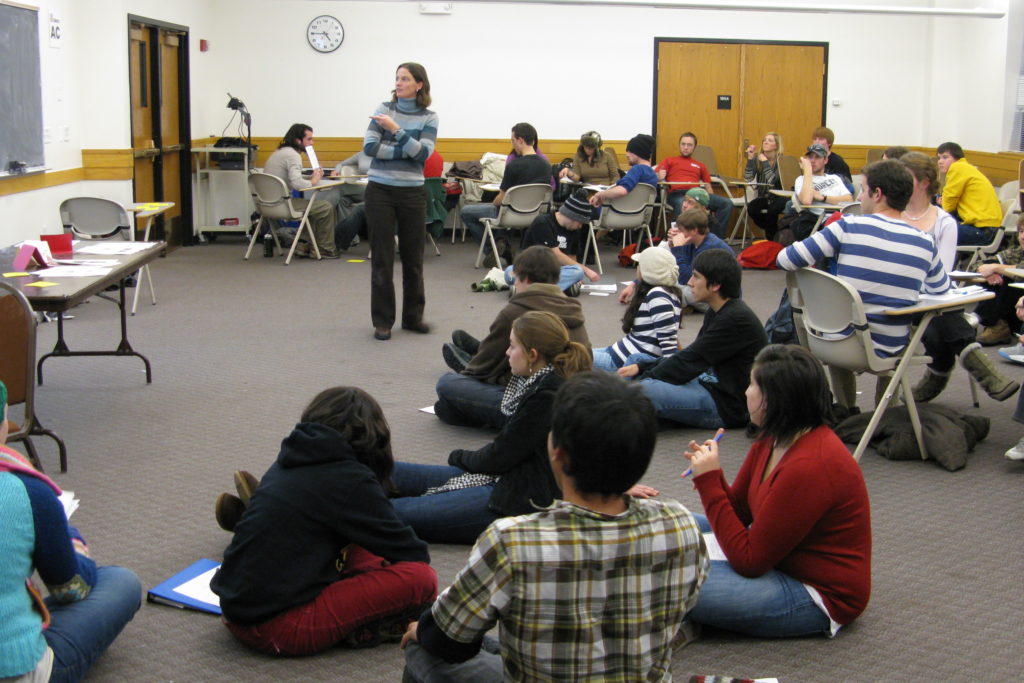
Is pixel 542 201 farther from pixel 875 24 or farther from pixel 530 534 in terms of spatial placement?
pixel 530 534

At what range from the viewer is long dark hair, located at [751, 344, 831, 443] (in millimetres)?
2684

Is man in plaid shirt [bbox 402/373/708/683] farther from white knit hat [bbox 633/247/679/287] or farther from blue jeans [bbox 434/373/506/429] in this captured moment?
white knit hat [bbox 633/247/679/287]

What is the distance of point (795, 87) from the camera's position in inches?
477

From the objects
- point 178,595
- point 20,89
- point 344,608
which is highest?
point 20,89

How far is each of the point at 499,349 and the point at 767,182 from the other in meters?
7.03

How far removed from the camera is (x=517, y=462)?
3297 mm

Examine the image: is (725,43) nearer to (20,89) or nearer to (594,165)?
(594,165)

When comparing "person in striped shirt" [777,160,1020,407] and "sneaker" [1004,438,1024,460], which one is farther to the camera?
"sneaker" [1004,438,1024,460]

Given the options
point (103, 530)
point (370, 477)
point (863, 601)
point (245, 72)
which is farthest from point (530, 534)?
point (245, 72)

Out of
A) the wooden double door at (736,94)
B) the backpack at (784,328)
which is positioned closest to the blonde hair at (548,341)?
the backpack at (784,328)

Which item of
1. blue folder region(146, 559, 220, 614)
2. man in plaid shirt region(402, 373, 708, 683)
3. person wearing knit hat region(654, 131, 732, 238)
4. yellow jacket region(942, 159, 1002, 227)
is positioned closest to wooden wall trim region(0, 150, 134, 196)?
person wearing knit hat region(654, 131, 732, 238)

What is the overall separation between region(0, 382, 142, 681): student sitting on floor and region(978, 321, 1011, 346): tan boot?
5626 mm

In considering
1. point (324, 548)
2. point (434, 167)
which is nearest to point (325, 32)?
point (434, 167)

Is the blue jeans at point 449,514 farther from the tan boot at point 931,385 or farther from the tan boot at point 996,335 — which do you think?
the tan boot at point 996,335
